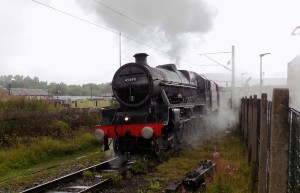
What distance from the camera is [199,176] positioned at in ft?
22.4

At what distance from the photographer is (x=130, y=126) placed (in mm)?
9906

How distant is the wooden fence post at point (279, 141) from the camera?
2688 millimetres

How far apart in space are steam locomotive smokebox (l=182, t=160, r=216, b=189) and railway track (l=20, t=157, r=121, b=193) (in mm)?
2084

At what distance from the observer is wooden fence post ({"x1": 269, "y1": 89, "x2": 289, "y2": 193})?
2688mm

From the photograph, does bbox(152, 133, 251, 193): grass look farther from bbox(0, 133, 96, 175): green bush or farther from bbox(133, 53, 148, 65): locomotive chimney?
bbox(0, 133, 96, 175): green bush

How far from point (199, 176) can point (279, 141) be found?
4311mm

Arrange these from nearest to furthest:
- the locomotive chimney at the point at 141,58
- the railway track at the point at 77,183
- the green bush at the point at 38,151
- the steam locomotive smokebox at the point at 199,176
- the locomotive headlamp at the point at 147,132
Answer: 1. the steam locomotive smokebox at the point at 199,176
2. the railway track at the point at 77,183
3. the locomotive headlamp at the point at 147,132
4. the green bush at the point at 38,151
5. the locomotive chimney at the point at 141,58

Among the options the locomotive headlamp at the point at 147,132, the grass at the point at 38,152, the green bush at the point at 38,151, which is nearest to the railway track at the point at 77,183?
the locomotive headlamp at the point at 147,132

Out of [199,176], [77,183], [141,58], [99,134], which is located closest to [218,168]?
[199,176]

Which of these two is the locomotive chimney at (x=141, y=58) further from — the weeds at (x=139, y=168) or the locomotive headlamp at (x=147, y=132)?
the weeds at (x=139, y=168)

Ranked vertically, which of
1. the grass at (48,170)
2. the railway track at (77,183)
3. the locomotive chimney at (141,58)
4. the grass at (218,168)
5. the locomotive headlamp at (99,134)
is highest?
the locomotive chimney at (141,58)

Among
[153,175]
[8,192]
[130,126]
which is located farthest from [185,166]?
[8,192]

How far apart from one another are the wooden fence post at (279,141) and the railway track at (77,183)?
16.0 feet

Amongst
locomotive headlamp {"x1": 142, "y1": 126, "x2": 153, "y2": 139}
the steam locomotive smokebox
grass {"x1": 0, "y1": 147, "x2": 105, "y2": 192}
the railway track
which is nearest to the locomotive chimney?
locomotive headlamp {"x1": 142, "y1": 126, "x2": 153, "y2": 139}
